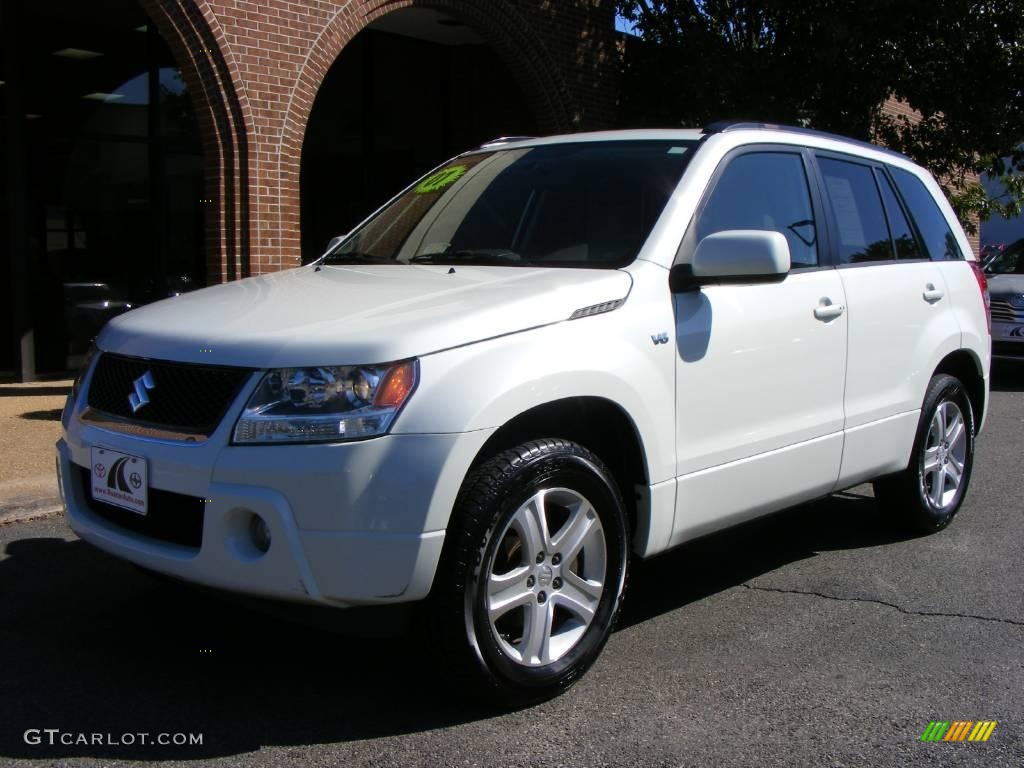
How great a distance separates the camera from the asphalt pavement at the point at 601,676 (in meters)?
3.19

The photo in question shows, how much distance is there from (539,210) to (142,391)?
176cm

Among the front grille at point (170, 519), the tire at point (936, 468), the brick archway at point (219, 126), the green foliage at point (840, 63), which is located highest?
the green foliage at point (840, 63)

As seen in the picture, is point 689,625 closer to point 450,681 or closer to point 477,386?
point 450,681

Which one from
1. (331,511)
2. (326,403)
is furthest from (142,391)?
(331,511)

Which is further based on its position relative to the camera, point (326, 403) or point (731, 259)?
point (731, 259)

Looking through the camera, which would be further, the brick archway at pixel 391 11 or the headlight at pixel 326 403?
the brick archway at pixel 391 11

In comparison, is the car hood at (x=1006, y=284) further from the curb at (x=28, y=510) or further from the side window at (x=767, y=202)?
the curb at (x=28, y=510)

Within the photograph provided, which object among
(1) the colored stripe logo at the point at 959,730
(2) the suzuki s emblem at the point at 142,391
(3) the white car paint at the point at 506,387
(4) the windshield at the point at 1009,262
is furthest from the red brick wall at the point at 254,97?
(4) the windshield at the point at 1009,262

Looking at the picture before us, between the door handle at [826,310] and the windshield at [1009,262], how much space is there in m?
10.0

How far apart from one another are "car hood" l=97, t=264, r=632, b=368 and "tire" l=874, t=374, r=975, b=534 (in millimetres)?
2366

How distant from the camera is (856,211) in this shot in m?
5.09

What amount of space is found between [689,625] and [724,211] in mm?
1620

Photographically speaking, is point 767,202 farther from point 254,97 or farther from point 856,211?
point 254,97

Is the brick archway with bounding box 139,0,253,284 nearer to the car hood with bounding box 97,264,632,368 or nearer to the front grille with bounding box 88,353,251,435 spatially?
the car hood with bounding box 97,264,632,368
